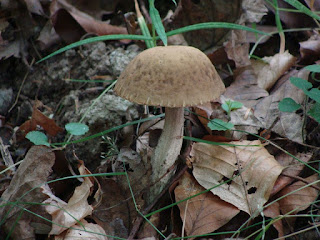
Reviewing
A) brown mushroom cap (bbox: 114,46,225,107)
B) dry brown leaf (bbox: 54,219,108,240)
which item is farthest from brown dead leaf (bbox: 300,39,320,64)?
dry brown leaf (bbox: 54,219,108,240)

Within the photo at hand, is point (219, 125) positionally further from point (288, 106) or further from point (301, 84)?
point (301, 84)

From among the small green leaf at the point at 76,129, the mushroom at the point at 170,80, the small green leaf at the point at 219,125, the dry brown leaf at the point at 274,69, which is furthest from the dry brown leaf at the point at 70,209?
the dry brown leaf at the point at 274,69

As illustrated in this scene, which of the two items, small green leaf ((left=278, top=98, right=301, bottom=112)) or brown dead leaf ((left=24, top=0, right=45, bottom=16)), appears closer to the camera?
small green leaf ((left=278, top=98, right=301, bottom=112))

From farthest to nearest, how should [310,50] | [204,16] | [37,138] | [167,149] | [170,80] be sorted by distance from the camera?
[204,16] < [310,50] < [37,138] < [167,149] < [170,80]

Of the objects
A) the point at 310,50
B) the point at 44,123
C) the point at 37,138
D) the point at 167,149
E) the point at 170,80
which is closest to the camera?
the point at 170,80

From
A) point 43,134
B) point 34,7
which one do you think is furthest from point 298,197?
point 34,7

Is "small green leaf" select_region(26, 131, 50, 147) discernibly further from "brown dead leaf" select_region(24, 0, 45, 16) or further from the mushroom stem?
"brown dead leaf" select_region(24, 0, 45, 16)

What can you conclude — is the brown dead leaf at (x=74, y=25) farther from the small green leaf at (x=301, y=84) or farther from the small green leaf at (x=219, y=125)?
the small green leaf at (x=301, y=84)
